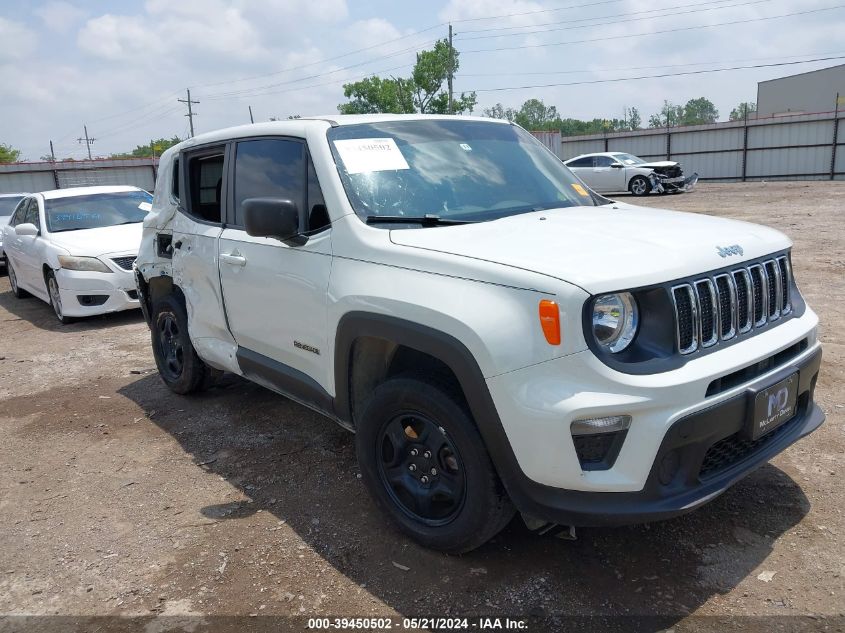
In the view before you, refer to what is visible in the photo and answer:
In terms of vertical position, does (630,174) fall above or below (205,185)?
below

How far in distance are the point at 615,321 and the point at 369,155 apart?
Answer: 1.65 meters

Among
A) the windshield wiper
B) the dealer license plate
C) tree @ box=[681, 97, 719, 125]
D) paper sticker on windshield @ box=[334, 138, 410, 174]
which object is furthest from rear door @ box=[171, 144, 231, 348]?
tree @ box=[681, 97, 719, 125]

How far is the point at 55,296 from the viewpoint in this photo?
28.5 feet

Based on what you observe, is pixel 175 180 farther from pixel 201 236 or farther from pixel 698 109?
pixel 698 109

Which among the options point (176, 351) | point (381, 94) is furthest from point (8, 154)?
point (176, 351)

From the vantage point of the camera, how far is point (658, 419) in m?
2.39

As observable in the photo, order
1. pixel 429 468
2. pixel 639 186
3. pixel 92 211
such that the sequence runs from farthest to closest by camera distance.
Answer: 1. pixel 639 186
2. pixel 92 211
3. pixel 429 468

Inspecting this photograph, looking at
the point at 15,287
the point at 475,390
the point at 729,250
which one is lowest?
the point at 15,287

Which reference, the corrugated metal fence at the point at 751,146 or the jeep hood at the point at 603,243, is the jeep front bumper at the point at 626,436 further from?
the corrugated metal fence at the point at 751,146

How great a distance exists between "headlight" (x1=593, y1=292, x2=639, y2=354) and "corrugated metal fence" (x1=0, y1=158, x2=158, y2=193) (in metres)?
29.7

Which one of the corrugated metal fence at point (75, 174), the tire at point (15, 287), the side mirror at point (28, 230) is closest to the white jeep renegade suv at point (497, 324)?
the side mirror at point (28, 230)

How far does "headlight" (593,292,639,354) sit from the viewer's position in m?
2.48

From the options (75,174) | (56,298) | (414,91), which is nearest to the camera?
(56,298)

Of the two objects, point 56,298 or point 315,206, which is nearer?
point 315,206
